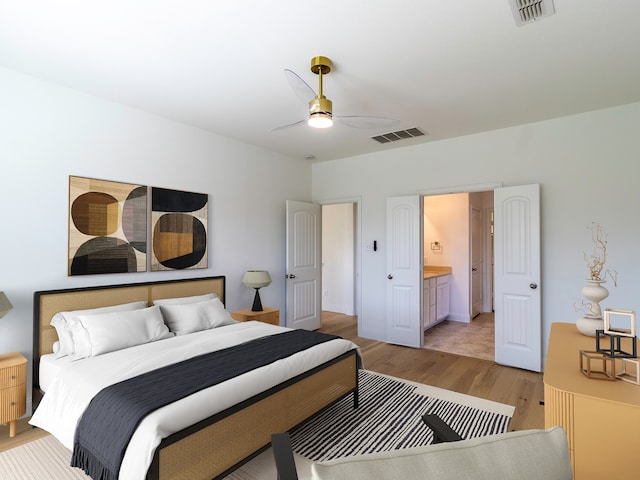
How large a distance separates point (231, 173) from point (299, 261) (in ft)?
5.48

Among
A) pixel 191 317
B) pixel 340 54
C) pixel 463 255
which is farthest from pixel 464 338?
pixel 340 54

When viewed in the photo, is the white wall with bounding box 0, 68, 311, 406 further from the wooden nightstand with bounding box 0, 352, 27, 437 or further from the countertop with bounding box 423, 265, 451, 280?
the countertop with bounding box 423, 265, 451, 280

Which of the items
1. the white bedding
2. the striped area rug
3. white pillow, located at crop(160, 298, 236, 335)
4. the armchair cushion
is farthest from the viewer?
white pillow, located at crop(160, 298, 236, 335)

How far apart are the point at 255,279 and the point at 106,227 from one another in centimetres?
175

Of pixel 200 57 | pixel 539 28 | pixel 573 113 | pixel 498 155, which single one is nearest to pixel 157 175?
pixel 200 57

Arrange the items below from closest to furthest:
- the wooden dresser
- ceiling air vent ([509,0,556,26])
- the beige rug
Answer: the wooden dresser → ceiling air vent ([509,0,556,26]) → the beige rug

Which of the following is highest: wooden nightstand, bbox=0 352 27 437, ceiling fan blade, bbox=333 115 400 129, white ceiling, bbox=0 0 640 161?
white ceiling, bbox=0 0 640 161

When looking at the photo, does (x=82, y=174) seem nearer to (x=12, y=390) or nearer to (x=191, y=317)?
(x=191, y=317)

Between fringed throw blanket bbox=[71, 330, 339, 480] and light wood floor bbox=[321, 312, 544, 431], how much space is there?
1962mm

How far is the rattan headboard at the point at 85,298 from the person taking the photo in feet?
9.09

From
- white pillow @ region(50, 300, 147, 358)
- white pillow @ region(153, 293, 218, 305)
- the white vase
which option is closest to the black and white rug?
the white vase

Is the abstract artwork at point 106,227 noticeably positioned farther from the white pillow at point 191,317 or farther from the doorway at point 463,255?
the doorway at point 463,255

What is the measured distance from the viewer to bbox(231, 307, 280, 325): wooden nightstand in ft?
13.7

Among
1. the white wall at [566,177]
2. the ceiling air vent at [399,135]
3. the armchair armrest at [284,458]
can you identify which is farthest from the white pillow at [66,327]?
the white wall at [566,177]
